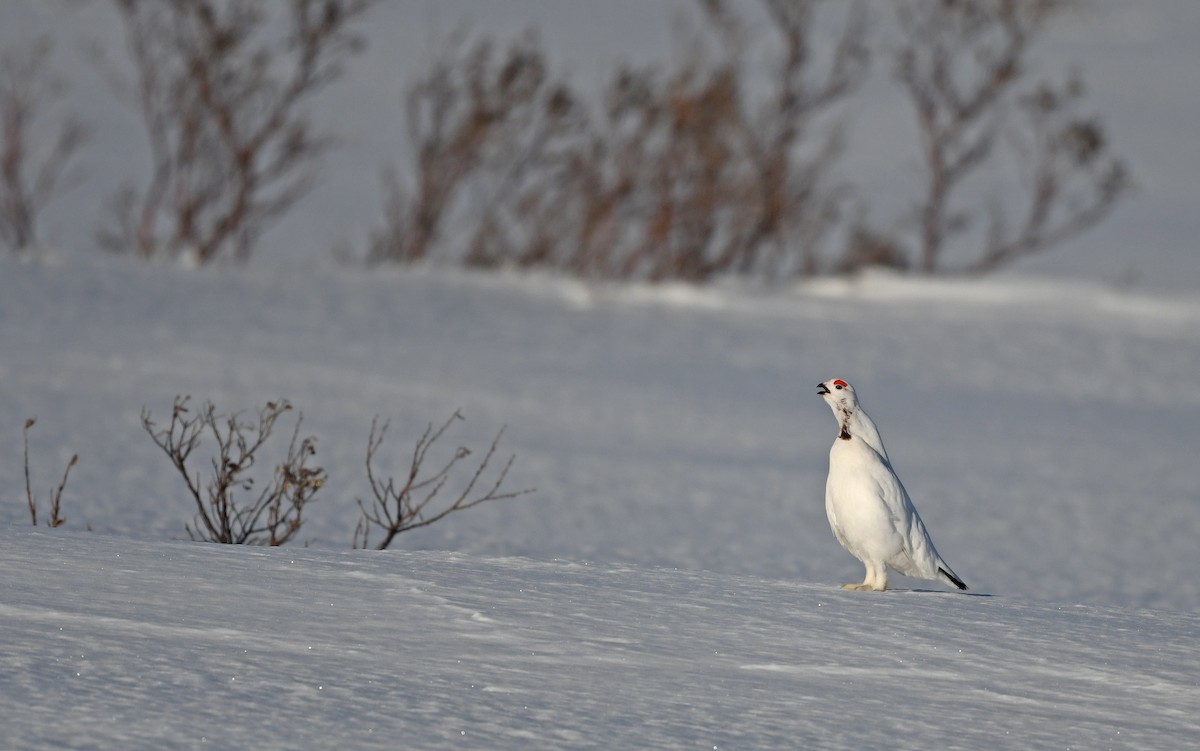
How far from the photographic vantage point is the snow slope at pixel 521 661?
9.50 ft

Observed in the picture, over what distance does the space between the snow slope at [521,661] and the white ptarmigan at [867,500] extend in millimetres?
141

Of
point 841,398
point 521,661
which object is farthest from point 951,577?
point 521,661

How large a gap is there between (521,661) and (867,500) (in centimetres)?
135

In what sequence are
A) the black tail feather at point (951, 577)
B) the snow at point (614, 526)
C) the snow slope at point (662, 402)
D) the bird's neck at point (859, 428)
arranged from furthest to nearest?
the snow slope at point (662, 402)
the black tail feather at point (951, 577)
the bird's neck at point (859, 428)
the snow at point (614, 526)

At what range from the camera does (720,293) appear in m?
19.9

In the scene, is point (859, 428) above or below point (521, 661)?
above

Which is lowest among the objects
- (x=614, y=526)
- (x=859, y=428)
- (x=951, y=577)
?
(x=614, y=526)

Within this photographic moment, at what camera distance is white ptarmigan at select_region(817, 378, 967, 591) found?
14.5 feet

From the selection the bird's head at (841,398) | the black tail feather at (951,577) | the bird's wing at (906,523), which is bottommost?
the black tail feather at (951,577)

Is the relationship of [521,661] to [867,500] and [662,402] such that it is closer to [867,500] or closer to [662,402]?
[867,500]

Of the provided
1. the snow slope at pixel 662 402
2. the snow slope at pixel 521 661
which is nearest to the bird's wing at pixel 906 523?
the snow slope at pixel 521 661

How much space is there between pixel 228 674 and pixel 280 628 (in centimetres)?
42

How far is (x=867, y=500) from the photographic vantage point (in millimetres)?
4387

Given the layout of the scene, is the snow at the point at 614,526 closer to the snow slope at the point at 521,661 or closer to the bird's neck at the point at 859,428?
the snow slope at the point at 521,661
